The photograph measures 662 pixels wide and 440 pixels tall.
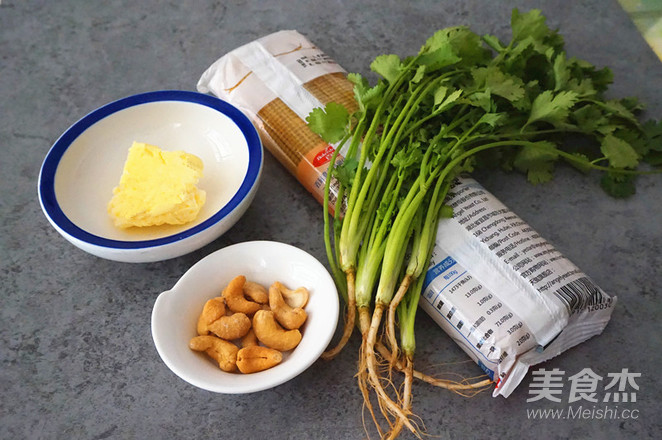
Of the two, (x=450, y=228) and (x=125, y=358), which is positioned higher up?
(x=450, y=228)

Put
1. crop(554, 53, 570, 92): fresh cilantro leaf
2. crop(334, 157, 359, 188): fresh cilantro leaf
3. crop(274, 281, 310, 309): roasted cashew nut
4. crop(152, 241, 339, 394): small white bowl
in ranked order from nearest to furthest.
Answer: crop(152, 241, 339, 394): small white bowl < crop(274, 281, 310, 309): roasted cashew nut < crop(334, 157, 359, 188): fresh cilantro leaf < crop(554, 53, 570, 92): fresh cilantro leaf

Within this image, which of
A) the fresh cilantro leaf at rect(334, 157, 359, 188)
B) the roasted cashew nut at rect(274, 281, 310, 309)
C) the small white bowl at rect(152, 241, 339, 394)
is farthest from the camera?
the fresh cilantro leaf at rect(334, 157, 359, 188)

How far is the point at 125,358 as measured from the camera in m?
0.95

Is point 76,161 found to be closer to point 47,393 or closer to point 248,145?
point 248,145

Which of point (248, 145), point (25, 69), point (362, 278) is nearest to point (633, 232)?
point (362, 278)

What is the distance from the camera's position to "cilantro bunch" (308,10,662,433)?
936mm

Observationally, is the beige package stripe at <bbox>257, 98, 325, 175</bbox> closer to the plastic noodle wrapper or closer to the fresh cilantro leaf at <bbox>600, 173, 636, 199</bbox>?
the plastic noodle wrapper

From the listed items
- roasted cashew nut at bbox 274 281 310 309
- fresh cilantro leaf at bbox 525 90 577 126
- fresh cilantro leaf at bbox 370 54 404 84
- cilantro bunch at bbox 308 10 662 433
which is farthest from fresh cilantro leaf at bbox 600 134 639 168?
roasted cashew nut at bbox 274 281 310 309

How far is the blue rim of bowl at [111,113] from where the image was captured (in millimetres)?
950

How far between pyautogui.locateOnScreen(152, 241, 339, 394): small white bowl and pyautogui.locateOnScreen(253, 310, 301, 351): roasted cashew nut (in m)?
0.01

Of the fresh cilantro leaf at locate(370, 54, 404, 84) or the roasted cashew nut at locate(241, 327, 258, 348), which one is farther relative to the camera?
the fresh cilantro leaf at locate(370, 54, 404, 84)

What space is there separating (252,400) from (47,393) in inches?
12.3

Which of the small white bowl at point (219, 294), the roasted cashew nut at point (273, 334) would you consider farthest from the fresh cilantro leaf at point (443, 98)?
the roasted cashew nut at point (273, 334)

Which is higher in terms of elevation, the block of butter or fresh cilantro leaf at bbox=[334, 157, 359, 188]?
fresh cilantro leaf at bbox=[334, 157, 359, 188]
